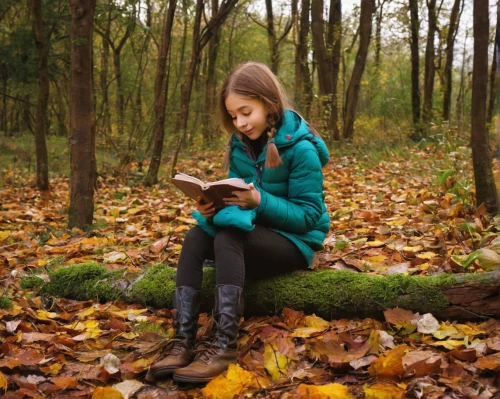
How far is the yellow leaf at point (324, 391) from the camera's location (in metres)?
1.67

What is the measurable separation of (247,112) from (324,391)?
4.43ft

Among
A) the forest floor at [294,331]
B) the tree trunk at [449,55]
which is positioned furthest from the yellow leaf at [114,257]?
the tree trunk at [449,55]

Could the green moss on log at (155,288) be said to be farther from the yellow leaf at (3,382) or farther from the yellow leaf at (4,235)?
the yellow leaf at (4,235)

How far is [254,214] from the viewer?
2318 mm

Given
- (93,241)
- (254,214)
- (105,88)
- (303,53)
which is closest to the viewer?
(254,214)

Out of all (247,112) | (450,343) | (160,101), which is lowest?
(450,343)

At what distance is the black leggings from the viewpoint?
88.9 inches

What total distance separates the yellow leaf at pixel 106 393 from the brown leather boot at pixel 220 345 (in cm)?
22

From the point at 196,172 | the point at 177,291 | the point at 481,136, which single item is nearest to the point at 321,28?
the point at 196,172

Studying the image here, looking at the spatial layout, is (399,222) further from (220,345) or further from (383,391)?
(383,391)

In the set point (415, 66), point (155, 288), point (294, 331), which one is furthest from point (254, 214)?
point (415, 66)

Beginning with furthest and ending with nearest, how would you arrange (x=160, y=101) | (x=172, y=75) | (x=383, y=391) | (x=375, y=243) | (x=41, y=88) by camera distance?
(x=172, y=75) → (x=160, y=101) → (x=41, y=88) → (x=375, y=243) → (x=383, y=391)

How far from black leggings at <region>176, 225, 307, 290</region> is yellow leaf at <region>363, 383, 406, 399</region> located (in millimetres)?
749

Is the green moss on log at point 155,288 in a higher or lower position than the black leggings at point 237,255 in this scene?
lower
